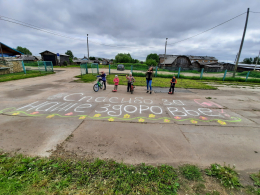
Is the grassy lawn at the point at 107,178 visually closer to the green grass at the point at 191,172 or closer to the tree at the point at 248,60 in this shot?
the green grass at the point at 191,172

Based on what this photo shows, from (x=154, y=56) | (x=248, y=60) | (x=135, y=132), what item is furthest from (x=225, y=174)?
(x=248, y=60)

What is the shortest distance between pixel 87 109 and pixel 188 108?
481 centimetres

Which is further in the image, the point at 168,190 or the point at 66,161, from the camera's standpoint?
the point at 66,161

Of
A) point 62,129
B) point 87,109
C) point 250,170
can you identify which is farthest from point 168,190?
point 87,109

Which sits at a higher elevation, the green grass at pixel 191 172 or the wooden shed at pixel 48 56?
the wooden shed at pixel 48 56

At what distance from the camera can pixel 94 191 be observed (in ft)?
6.37

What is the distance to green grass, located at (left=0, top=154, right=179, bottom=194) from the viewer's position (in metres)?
1.95

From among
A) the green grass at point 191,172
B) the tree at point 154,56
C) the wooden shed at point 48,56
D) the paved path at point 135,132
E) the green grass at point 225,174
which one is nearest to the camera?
the green grass at point 225,174

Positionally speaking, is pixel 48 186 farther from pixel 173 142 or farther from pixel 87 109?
pixel 87 109

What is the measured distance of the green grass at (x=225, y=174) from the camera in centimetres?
217

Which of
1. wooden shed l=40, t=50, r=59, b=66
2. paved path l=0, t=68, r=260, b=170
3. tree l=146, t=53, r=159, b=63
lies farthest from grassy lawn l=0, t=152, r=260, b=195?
tree l=146, t=53, r=159, b=63

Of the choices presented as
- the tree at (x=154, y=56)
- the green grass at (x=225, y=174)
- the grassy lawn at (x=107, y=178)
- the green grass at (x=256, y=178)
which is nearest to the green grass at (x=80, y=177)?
the grassy lawn at (x=107, y=178)

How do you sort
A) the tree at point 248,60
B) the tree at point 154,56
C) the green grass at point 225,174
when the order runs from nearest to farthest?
the green grass at point 225,174 → the tree at point 248,60 → the tree at point 154,56

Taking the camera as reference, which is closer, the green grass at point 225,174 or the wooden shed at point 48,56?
the green grass at point 225,174
